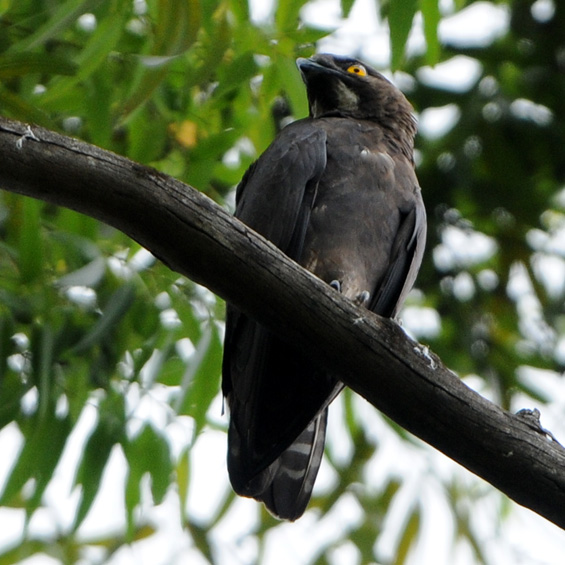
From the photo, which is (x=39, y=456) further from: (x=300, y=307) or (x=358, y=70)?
(x=358, y=70)

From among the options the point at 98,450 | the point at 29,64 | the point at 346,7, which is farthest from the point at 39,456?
the point at 346,7

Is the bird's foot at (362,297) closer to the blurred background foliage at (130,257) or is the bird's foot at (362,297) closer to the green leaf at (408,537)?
the blurred background foliage at (130,257)

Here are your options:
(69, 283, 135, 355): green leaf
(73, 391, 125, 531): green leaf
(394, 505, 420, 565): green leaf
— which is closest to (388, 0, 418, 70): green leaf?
(69, 283, 135, 355): green leaf

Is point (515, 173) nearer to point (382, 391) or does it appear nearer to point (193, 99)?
point (193, 99)

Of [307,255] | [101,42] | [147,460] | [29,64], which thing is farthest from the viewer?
[147,460]

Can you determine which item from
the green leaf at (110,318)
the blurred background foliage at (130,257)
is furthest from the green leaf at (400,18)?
the green leaf at (110,318)

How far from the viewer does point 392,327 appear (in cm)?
338

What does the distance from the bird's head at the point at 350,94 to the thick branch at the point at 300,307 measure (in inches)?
88.1

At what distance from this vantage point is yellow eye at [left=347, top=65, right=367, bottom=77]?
554 centimetres

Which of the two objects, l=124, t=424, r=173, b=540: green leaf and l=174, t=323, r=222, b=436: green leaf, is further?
l=124, t=424, r=173, b=540: green leaf

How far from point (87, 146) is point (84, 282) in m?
1.26

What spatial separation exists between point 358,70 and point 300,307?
2653 mm

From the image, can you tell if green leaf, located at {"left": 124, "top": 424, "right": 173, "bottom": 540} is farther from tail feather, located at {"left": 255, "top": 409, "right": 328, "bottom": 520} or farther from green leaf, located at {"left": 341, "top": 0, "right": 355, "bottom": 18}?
green leaf, located at {"left": 341, "top": 0, "right": 355, "bottom": 18}

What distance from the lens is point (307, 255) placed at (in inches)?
175
